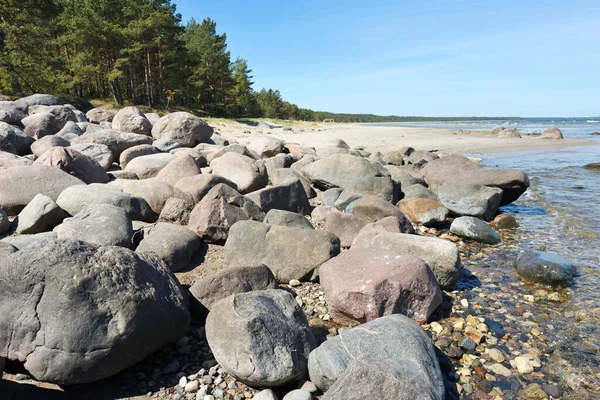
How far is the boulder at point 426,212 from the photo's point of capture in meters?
7.77

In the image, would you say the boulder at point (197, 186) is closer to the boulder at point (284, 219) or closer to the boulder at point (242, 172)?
the boulder at point (242, 172)

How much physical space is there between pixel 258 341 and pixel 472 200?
703cm

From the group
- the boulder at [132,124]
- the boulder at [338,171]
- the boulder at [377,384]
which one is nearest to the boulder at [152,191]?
the boulder at [338,171]

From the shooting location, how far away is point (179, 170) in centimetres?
764

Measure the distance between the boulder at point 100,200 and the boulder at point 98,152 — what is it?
3.38 meters

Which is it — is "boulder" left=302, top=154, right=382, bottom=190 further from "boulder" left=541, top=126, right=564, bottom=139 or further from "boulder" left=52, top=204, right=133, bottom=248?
"boulder" left=541, top=126, right=564, bottom=139

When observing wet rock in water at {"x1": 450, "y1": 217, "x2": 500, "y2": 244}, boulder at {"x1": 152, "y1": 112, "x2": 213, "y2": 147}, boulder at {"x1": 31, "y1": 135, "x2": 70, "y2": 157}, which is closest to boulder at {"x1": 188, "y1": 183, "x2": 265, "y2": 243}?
wet rock in water at {"x1": 450, "y1": 217, "x2": 500, "y2": 244}

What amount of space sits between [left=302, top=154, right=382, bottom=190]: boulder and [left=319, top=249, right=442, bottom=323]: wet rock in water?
4.89 m

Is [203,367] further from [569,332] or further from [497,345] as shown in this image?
[569,332]

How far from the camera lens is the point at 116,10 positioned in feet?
110

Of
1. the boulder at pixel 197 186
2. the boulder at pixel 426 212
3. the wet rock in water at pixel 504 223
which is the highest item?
the boulder at pixel 197 186

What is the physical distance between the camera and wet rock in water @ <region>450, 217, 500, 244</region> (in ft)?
22.9

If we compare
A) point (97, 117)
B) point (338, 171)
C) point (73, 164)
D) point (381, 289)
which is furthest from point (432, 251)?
point (97, 117)

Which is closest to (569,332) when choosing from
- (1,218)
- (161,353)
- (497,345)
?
(497,345)
